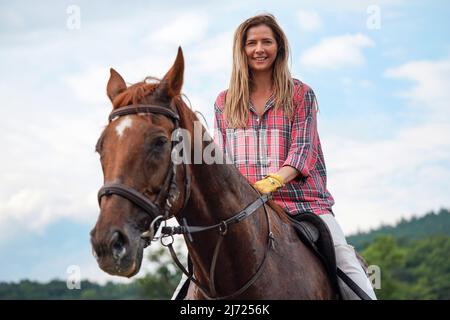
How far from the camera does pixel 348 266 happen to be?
6918 millimetres

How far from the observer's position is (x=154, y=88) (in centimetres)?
568

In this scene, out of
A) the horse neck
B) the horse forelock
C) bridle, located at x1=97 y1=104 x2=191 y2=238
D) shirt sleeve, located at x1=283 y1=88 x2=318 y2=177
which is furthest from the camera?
shirt sleeve, located at x1=283 y1=88 x2=318 y2=177

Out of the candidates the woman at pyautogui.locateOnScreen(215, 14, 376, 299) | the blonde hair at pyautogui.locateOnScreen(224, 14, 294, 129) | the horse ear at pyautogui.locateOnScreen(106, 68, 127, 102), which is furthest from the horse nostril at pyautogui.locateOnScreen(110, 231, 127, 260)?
the blonde hair at pyautogui.locateOnScreen(224, 14, 294, 129)

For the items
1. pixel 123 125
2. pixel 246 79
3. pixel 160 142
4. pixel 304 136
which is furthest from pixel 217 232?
pixel 246 79

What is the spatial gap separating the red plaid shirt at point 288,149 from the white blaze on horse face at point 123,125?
2.33 meters

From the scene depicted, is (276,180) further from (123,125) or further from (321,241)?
(123,125)

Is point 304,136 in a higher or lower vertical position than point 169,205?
higher

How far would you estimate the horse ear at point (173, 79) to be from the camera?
18.5 ft

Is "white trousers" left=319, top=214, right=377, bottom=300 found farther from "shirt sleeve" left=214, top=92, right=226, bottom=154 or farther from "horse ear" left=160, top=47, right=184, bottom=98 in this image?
"horse ear" left=160, top=47, right=184, bottom=98

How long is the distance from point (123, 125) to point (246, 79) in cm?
259

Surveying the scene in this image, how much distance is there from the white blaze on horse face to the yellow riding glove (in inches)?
66.7

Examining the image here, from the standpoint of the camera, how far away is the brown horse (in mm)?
5059
